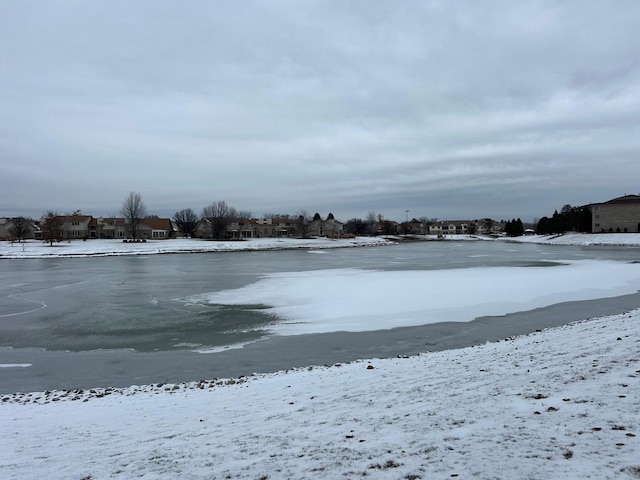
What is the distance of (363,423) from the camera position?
17.5 ft

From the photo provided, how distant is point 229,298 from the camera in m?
19.8

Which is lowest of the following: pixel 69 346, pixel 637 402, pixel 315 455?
pixel 69 346

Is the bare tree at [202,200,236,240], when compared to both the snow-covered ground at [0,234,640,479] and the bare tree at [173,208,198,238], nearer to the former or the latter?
the bare tree at [173,208,198,238]

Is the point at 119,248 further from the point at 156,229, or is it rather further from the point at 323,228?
the point at 323,228

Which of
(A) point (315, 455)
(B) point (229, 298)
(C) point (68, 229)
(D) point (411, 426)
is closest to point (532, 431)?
(D) point (411, 426)

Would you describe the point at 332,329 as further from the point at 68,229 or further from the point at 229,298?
the point at 68,229

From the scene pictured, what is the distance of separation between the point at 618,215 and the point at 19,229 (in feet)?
409

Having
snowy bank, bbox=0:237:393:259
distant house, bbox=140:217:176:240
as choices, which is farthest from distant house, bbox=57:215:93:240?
snowy bank, bbox=0:237:393:259

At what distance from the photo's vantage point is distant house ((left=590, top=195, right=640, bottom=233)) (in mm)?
89625

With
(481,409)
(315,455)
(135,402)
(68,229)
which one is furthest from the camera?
(68,229)

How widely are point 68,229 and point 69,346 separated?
10618cm

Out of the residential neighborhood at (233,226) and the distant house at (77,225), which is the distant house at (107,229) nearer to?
the residential neighborhood at (233,226)

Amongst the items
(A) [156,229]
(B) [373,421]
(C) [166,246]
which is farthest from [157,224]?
(B) [373,421]

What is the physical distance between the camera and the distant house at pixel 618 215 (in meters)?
89.6
